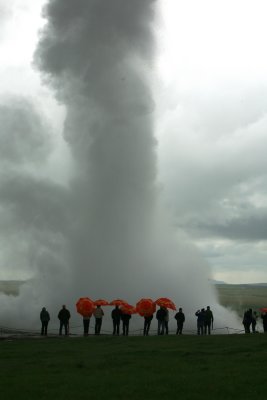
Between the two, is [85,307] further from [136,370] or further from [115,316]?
[136,370]

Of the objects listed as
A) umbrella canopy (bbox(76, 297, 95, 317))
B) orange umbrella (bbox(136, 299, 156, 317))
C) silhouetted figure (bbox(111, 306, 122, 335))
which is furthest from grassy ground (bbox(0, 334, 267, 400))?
silhouetted figure (bbox(111, 306, 122, 335))

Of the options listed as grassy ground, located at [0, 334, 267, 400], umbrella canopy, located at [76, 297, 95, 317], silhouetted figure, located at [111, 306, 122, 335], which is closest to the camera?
grassy ground, located at [0, 334, 267, 400]

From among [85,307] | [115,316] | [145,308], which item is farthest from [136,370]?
[115,316]

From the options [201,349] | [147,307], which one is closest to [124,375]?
[201,349]

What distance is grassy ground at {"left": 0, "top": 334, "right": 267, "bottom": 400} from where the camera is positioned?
15.2 m

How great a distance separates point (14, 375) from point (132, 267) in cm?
4284

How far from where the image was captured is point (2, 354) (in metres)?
24.9

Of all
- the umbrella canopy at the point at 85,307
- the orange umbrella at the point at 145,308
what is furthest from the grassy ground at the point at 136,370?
the umbrella canopy at the point at 85,307

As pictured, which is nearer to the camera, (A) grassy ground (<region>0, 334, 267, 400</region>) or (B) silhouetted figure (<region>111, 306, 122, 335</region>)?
(A) grassy ground (<region>0, 334, 267, 400</region>)

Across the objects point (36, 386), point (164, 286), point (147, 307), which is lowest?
point (36, 386)

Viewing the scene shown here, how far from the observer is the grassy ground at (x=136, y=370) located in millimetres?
15188

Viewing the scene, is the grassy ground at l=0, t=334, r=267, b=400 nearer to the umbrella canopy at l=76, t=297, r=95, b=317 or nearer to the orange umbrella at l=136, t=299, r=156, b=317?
the orange umbrella at l=136, t=299, r=156, b=317

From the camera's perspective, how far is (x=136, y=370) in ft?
62.1

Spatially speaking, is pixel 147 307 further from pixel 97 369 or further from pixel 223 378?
pixel 223 378
